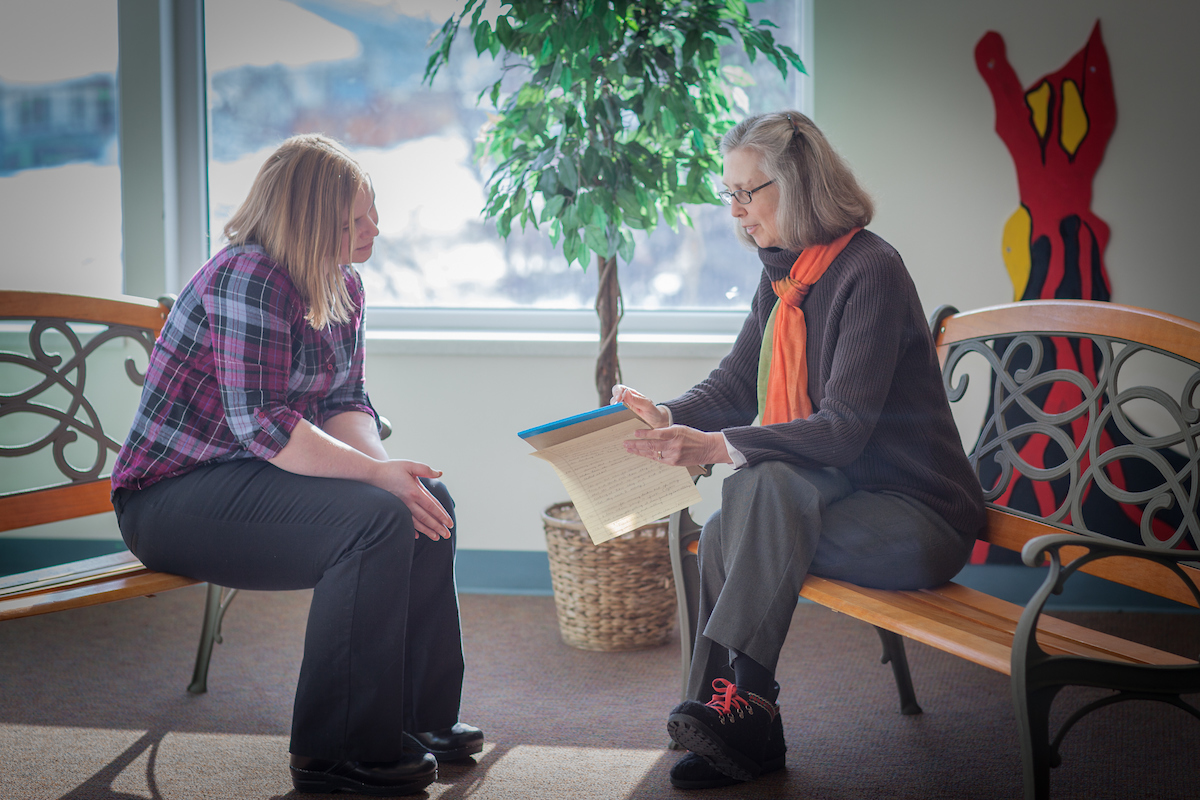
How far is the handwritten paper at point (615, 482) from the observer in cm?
147

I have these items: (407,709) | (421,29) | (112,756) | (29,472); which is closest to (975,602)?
(407,709)

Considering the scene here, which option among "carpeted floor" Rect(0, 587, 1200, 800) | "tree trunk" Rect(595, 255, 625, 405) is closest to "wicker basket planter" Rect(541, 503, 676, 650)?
"carpeted floor" Rect(0, 587, 1200, 800)

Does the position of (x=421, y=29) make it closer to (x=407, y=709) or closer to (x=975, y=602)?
(x=407, y=709)

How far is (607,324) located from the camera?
87.9 inches

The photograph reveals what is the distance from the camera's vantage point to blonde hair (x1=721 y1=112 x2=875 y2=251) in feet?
5.24

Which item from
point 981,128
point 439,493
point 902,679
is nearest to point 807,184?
point 439,493

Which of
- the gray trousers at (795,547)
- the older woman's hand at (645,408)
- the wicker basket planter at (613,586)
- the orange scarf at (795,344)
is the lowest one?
the wicker basket planter at (613,586)

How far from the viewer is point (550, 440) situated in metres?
1.46

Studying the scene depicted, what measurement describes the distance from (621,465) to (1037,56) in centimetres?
173

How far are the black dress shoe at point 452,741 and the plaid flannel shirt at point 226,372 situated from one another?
1.92ft

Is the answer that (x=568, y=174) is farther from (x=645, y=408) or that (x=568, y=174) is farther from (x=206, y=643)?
(x=206, y=643)

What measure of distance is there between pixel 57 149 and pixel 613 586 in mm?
2177

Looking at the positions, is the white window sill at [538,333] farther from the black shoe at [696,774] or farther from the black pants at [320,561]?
the black shoe at [696,774]

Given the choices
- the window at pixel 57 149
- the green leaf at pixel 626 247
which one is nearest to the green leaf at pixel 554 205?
the green leaf at pixel 626 247
